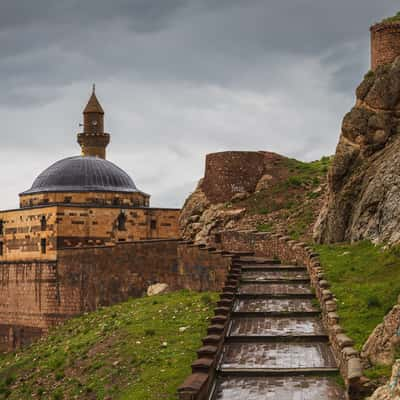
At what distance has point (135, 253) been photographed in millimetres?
29312

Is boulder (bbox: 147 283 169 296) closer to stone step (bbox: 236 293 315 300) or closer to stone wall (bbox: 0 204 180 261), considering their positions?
stone wall (bbox: 0 204 180 261)

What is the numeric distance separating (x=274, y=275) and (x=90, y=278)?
12.1 m

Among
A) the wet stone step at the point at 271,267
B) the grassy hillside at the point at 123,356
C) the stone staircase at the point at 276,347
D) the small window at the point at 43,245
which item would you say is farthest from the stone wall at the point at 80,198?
the stone staircase at the point at 276,347

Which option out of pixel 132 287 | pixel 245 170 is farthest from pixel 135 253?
pixel 245 170

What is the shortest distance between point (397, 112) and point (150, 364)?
10.6 metres

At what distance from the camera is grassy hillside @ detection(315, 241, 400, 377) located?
13.7 meters

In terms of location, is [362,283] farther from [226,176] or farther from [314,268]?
[226,176]

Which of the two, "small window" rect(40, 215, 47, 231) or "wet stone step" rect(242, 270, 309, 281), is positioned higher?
"small window" rect(40, 215, 47, 231)

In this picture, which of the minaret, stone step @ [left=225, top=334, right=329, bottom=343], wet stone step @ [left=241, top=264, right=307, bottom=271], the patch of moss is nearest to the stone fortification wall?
wet stone step @ [left=241, top=264, right=307, bottom=271]

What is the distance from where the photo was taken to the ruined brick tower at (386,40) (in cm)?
2297

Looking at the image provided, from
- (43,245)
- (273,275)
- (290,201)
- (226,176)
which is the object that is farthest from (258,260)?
(43,245)

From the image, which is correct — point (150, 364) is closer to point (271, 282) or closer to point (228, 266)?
point (271, 282)

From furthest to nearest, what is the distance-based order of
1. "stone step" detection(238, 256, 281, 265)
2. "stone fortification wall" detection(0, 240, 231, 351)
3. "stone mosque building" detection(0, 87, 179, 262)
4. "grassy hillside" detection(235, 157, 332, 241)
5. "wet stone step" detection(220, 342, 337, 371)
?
"stone mosque building" detection(0, 87, 179, 262), "grassy hillside" detection(235, 157, 332, 241), "stone fortification wall" detection(0, 240, 231, 351), "stone step" detection(238, 256, 281, 265), "wet stone step" detection(220, 342, 337, 371)

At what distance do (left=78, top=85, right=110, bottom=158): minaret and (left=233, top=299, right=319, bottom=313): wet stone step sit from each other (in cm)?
3480
